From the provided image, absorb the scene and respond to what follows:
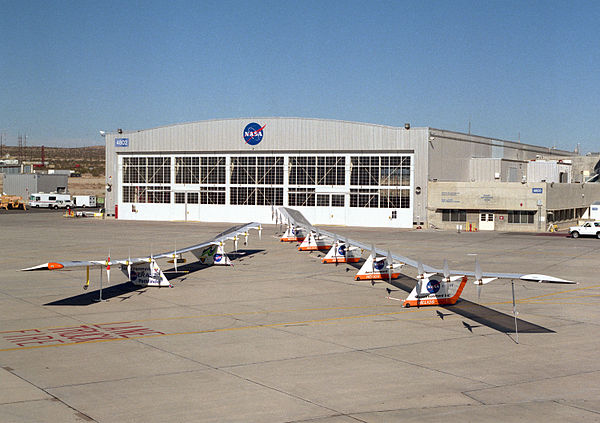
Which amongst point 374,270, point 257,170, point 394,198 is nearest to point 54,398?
point 374,270

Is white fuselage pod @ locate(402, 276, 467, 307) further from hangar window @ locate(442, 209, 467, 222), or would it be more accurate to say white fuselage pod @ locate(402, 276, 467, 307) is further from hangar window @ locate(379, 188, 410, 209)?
hangar window @ locate(379, 188, 410, 209)

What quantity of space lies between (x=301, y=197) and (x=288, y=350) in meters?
68.8

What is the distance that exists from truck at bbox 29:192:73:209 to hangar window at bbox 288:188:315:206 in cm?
5818

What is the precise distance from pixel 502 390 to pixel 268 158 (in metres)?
76.2

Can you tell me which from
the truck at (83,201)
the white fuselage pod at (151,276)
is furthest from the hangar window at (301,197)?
the truck at (83,201)

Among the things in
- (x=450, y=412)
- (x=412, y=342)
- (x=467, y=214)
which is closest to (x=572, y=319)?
(x=412, y=342)

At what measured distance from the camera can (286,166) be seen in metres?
91.3

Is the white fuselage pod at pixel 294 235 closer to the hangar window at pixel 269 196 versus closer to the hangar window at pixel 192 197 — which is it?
the hangar window at pixel 269 196

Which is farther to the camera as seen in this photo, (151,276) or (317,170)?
(317,170)

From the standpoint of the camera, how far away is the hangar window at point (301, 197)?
295 ft

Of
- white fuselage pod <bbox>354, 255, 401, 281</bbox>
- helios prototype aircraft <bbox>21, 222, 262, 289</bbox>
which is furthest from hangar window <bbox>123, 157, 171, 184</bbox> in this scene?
white fuselage pod <bbox>354, 255, 401, 281</bbox>

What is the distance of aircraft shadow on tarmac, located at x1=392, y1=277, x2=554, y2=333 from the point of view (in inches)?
1000

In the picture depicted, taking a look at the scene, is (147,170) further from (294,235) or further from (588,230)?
(588,230)

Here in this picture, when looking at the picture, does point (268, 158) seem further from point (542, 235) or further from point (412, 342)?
point (412, 342)
